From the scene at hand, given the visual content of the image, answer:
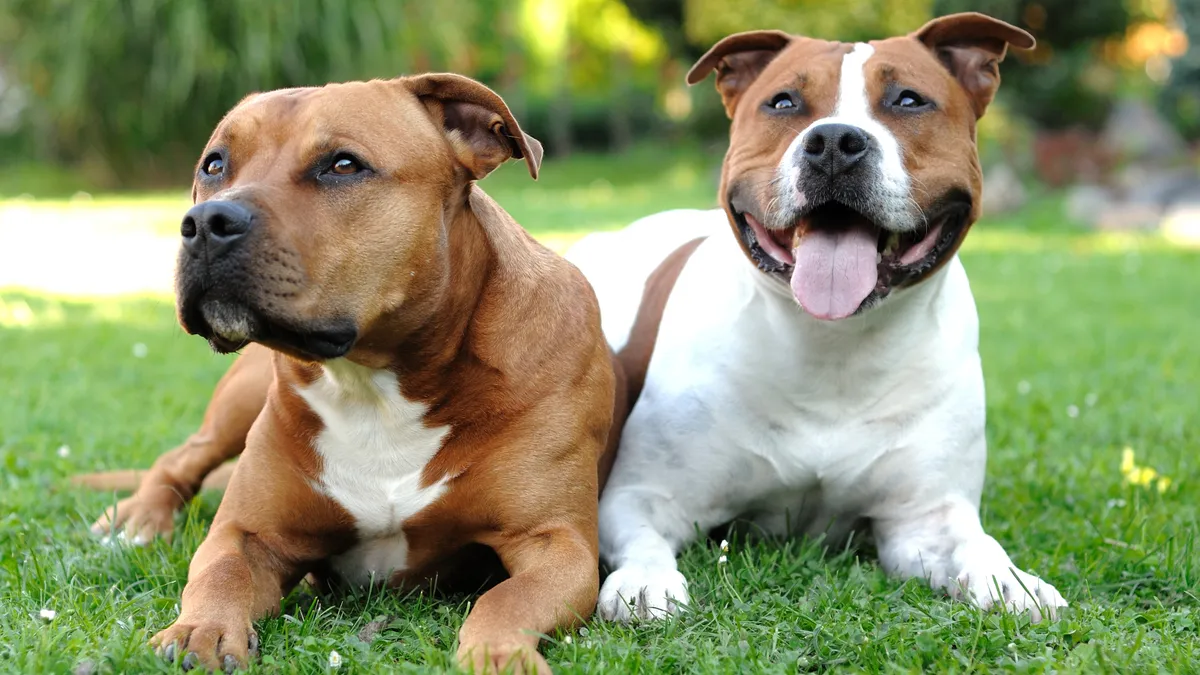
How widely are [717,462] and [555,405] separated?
0.78 meters

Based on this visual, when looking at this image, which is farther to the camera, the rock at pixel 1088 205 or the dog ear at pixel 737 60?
the rock at pixel 1088 205

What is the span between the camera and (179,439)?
561 cm

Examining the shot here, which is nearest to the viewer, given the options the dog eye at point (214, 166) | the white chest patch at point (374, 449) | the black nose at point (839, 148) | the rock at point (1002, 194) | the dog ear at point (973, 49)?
the dog eye at point (214, 166)

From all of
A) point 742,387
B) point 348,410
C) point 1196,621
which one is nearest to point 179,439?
point 348,410

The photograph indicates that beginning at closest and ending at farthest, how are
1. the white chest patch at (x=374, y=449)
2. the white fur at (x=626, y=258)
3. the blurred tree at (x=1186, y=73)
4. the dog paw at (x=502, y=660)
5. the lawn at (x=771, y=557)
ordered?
the dog paw at (x=502, y=660), the lawn at (x=771, y=557), the white chest patch at (x=374, y=449), the white fur at (x=626, y=258), the blurred tree at (x=1186, y=73)

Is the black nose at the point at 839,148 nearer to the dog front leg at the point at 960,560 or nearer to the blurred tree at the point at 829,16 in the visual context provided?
the dog front leg at the point at 960,560

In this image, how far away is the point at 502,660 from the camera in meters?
2.90

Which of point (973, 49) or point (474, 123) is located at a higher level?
point (973, 49)

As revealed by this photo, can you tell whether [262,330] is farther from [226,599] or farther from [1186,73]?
[1186,73]

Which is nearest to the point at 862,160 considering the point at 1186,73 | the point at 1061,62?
the point at 1186,73

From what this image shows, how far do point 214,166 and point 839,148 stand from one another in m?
1.77

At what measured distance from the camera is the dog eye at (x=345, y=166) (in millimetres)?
3234

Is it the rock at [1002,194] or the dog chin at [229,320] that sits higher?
the dog chin at [229,320]

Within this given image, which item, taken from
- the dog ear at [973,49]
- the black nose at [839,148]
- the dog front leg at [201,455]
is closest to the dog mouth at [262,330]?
the dog front leg at [201,455]
